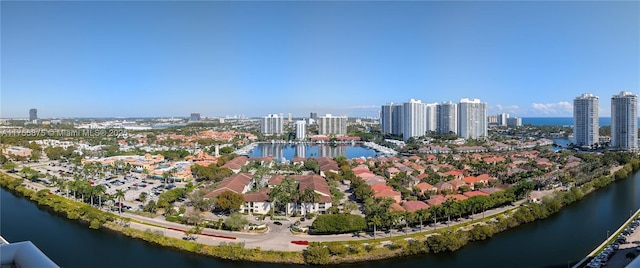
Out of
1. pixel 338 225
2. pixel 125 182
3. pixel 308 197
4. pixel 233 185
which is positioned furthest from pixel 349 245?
pixel 125 182

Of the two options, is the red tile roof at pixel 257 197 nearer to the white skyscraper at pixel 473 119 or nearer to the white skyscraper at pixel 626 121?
the white skyscraper at pixel 626 121

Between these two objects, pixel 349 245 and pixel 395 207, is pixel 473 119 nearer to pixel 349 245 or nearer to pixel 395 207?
pixel 395 207

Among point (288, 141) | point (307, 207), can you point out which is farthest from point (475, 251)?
point (288, 141)

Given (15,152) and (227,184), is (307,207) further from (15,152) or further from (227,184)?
(15,152)

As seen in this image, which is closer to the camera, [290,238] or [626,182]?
[290,238]

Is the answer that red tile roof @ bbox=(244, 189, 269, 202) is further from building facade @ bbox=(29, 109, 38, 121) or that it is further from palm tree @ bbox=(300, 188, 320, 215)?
building facade @ bbox=(29, 109, 38, 121)

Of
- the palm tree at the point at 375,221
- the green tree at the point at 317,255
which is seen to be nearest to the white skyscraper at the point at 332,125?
the palm tree at the point at 375,221
